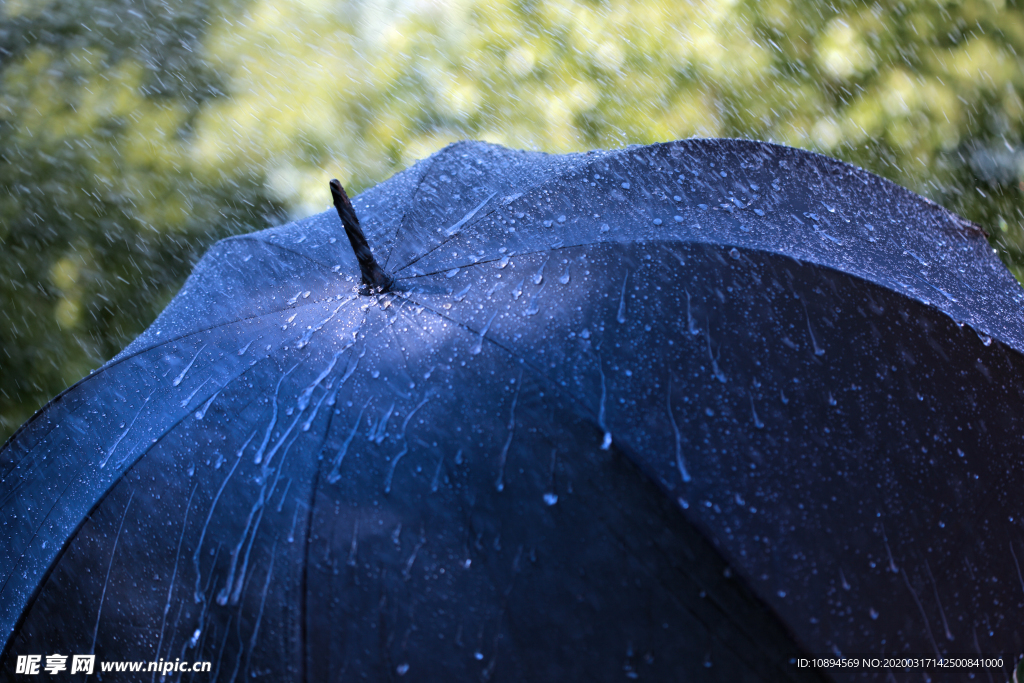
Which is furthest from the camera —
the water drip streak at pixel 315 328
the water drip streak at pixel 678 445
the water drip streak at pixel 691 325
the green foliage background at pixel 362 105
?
the green foliage background at pixel 362 105

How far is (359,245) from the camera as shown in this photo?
1.29 meters

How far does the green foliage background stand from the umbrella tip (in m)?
2.53

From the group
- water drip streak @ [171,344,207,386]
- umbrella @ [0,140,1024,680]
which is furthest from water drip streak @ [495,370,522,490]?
water drip streak @ [171,344,207,386]

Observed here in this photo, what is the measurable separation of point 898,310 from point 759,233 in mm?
260

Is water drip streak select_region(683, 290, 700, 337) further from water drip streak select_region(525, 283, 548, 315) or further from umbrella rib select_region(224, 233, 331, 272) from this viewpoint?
umbrella rib select_region(224, 233, 331, 272)

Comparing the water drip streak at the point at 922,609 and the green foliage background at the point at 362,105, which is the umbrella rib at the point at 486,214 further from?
the green foliage background at the point at 362,105

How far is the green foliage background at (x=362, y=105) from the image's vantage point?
10.4 feet

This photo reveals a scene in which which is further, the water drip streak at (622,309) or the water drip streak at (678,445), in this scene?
the water drip streak at (622,309)

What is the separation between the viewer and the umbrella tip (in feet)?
4.16

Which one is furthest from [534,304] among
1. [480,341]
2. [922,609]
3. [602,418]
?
[922,609]

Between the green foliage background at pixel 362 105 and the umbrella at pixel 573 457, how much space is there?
201cm

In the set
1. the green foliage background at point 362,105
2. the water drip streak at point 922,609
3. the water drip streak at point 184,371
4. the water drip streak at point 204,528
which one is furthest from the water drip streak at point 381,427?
the green foliage background at point 362,105

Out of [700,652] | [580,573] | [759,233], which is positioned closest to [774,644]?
[700,652]

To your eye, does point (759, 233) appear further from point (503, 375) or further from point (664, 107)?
point (664, 107)
